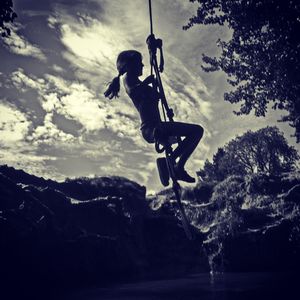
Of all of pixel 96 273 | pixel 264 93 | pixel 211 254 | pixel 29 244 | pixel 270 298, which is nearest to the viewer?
pixel 270 298

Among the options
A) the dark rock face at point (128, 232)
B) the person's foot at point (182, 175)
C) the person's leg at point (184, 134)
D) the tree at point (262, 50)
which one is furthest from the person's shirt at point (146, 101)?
the dark rock face at point (128, 232)

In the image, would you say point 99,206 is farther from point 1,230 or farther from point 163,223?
point 1,230

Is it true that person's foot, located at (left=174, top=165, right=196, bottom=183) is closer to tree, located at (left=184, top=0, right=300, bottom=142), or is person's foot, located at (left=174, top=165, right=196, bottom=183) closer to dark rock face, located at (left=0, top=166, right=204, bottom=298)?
tree, located at (left=184, top=0, right=300, bottom=142)

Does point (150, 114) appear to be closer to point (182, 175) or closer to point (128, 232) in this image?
point (182, 175)

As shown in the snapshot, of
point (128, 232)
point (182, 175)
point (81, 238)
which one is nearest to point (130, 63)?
point (182, 175)

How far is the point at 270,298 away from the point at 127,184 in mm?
24070

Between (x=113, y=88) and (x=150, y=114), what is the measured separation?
1.20m

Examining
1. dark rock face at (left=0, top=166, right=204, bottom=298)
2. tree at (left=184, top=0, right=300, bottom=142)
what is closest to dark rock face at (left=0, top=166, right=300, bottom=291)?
dark rock face at (left=0, top=166, right=204, bottom=298)

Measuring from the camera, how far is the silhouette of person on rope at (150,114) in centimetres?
663

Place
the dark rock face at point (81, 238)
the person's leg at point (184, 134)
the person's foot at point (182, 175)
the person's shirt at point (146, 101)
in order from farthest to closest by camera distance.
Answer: the dark rock face at point (81, 238)
the person's shirt at point (146, 101)
the person's foot at point (182, 175)
the person's leg at point (184, 134)

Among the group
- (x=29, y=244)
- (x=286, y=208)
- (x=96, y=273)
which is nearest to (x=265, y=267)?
(x=286, y=208)

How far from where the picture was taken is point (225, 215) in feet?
93.7

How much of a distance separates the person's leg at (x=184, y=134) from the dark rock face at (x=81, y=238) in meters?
16.8

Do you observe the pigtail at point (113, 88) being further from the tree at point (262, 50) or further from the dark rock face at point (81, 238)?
the dark rock face at point (81, 238)
